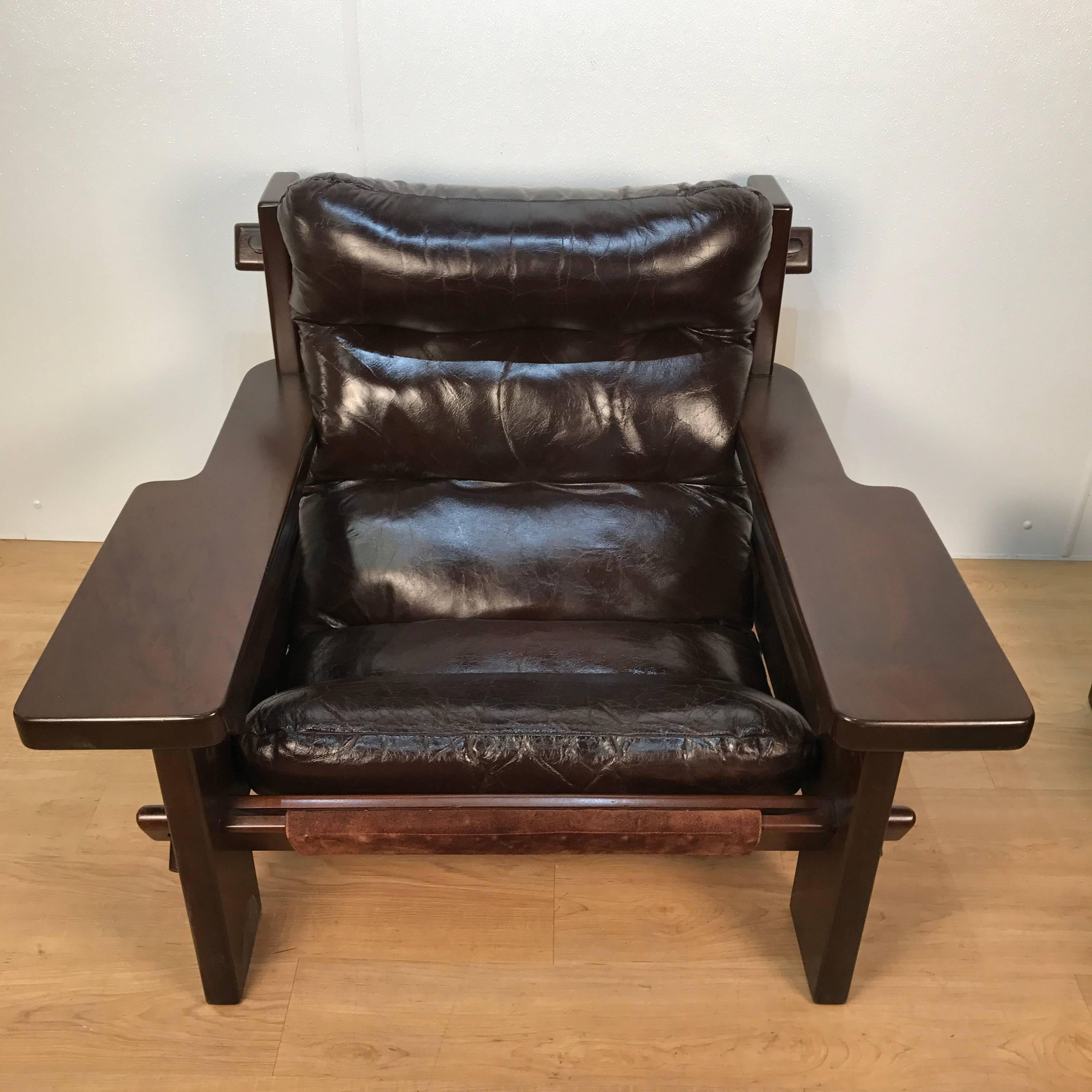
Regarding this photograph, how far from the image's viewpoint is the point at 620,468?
64.9 inches

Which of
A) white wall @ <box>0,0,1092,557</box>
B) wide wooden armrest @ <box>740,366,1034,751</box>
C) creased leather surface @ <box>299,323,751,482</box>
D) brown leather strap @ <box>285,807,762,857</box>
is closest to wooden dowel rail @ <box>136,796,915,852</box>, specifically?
brown leather strap @ <box>285,807,762,857</box>

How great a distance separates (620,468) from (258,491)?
540 mm

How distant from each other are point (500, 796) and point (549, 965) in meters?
0.36

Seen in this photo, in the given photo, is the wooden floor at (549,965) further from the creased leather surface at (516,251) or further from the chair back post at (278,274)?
the creased leather surface at (516,251)

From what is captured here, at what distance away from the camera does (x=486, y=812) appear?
4.17ft

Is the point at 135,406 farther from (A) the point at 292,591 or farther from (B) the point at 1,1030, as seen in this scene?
(B) the point at 1,1030

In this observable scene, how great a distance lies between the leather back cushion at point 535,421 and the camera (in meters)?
1.53

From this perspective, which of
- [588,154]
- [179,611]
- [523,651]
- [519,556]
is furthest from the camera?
[588,154]

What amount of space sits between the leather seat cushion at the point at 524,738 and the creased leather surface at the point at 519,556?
0.23 meters

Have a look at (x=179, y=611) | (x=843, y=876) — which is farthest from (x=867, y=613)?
(x=179, y=611)

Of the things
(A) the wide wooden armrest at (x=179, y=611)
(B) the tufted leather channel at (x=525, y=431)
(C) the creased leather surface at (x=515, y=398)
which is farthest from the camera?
(C) the creased leather surface at (x=515, y=398)

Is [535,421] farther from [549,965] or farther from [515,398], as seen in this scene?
[549,965]

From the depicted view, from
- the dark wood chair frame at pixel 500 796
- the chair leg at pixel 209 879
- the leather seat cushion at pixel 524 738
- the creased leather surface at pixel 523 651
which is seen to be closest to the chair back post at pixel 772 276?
the dark wood chair frame at pixel 500 796

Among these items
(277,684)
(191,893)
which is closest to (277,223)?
(277,684)
